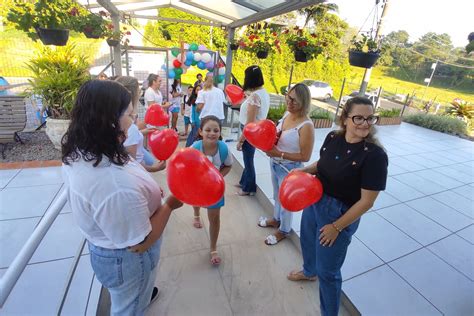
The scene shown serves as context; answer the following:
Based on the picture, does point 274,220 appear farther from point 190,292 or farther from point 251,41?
point 251,41

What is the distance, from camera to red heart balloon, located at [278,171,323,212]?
1.42 metres

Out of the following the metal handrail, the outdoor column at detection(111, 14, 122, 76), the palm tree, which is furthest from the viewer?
the palm tree

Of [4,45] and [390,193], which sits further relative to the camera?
[4,45]

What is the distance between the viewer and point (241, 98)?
3.75 metres

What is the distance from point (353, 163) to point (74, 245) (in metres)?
2.32

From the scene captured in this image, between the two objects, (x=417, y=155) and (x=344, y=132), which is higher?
A: (x=344, y=132)

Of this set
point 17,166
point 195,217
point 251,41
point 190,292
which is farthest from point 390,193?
point 17,166

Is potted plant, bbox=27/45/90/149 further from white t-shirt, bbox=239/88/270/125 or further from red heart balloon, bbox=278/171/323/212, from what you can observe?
red heart balloon, bbox=278/171/323/212

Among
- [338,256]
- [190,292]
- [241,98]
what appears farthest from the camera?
[241,98]

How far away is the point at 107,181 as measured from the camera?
2.73 ft

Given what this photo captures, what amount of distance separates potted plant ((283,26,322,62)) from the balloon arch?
2.89 metres

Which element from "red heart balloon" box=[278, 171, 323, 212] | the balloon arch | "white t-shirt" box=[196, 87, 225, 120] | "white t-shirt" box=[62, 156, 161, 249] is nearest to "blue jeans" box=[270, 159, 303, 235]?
"red heart balloon" box=[278, 171, 323, 212]

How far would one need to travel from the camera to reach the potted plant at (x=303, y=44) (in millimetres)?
4195

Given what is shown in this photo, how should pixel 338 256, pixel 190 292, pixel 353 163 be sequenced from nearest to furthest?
1. pixel 353 163
2. pixel 338 256
3. pixel 190 292
